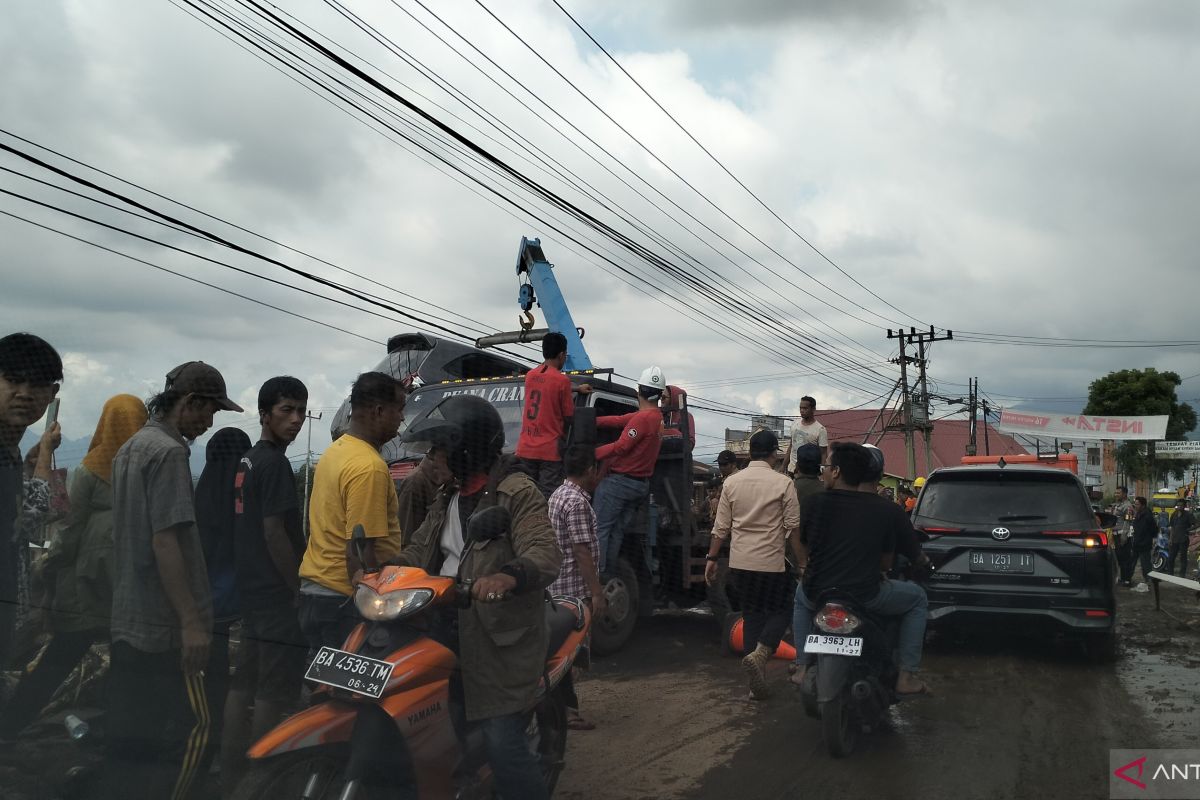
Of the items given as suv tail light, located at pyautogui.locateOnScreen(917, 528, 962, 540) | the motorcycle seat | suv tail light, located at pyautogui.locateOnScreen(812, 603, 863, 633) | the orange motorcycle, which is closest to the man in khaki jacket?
the orange motorcycle

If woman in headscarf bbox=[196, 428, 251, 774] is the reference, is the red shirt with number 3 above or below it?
above

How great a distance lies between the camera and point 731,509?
6.45 metres

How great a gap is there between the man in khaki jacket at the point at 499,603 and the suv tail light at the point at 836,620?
2077mm

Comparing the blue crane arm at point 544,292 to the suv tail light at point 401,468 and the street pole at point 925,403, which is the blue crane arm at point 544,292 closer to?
the suv tail light at point 401,468

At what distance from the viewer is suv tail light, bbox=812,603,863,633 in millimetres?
4879

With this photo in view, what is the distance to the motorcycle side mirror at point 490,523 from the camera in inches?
121

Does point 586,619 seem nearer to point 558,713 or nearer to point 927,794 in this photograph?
point 558,713

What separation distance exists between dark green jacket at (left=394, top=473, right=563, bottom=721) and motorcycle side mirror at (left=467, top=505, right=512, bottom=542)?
A: 164 millimetres

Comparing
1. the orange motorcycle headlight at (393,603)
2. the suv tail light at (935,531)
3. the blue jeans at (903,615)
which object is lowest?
the blue jeans at (903,615)

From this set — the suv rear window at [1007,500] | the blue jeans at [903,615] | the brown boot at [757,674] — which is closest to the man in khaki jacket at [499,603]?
the blue jeans at [903,615]

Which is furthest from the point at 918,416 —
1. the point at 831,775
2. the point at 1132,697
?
the point at 831,775

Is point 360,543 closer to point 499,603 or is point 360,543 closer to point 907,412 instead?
point 499,603

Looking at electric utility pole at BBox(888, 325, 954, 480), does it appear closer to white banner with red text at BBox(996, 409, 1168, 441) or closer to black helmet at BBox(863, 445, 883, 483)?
white banner with red text at BBox(996, 409, 1168, 441)

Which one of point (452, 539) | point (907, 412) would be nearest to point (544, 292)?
point (452, 539)
